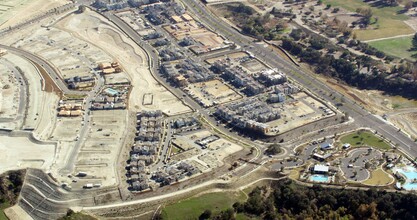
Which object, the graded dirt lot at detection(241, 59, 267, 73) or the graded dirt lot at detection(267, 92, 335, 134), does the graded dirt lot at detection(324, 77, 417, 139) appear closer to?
the graded dirt lot at detection(267, 92, 335, 134)

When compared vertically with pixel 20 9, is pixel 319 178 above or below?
below

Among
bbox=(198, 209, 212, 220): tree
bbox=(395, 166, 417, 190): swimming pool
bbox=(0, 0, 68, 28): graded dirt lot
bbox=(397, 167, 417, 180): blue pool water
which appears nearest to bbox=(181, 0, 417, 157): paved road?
bbox=(397, 167, 417, 180): blue pool water

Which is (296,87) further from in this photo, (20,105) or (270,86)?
(20,105)

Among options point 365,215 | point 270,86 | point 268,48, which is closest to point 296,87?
point 270,86

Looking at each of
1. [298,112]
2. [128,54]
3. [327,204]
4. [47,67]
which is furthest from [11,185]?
[128,54]

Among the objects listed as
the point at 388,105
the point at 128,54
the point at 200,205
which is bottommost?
the point at 388,105

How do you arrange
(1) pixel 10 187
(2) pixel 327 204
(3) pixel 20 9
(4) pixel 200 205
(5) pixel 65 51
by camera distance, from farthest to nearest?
(3) pixel 20 9
(5) pixel 65 51
(1) pixel 10 187
(2) pixel 327 204
(4) pixel 200 205

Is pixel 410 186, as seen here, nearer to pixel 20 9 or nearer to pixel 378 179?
pixel 378 179
